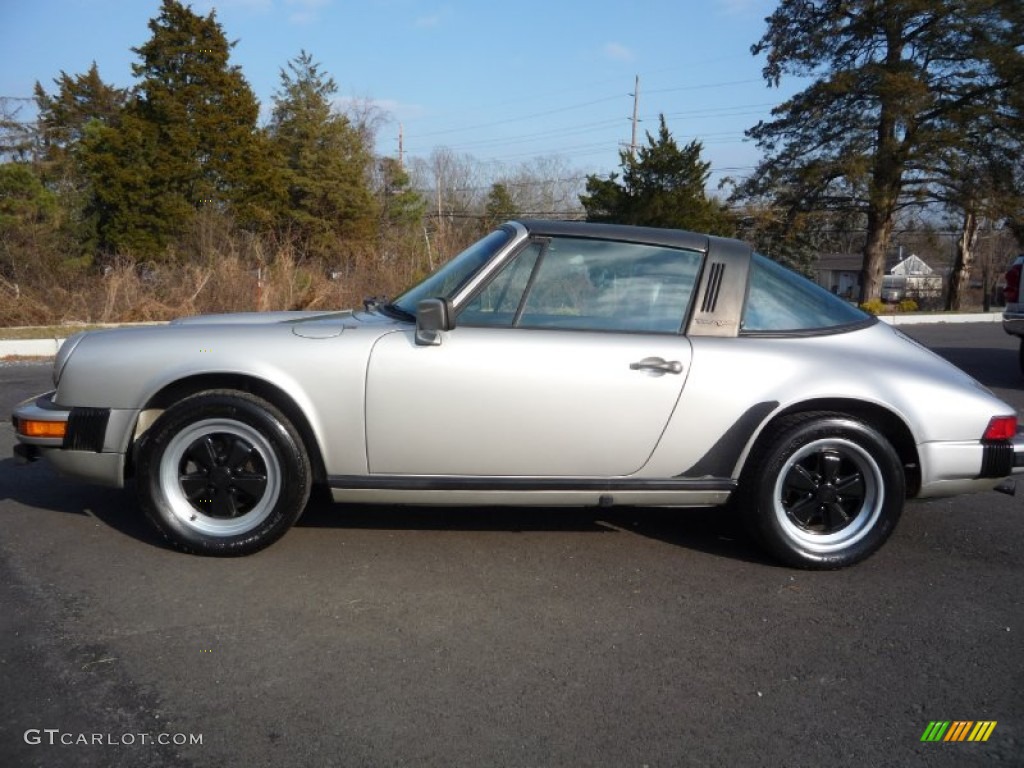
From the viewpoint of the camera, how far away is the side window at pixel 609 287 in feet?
12.2

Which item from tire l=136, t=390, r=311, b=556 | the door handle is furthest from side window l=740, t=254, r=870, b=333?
tire l=136, t=390, r=311, b=556

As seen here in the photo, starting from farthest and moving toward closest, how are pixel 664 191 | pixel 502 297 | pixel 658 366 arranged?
pixel 664 191, pixel 502 297, pixel 658 366

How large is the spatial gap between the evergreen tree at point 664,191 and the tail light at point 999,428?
1632 cm

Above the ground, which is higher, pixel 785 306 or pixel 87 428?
pixel 785 306

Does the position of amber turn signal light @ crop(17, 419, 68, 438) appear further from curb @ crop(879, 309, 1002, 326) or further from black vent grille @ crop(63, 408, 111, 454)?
curb @ crop(879, 309, 1002, 326)

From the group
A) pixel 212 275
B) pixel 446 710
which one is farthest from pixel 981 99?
pixel 446 710

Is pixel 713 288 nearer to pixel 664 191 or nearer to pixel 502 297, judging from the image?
pixel 502 297

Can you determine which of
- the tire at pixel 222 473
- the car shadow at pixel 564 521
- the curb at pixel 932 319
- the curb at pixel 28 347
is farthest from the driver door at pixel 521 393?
the curb at pixel 932 319

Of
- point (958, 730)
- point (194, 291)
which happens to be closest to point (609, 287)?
point (958, 730)

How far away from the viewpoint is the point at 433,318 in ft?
11.4

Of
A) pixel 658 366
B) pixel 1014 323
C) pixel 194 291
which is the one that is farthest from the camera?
pixel 194 291

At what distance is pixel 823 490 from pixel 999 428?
86cm

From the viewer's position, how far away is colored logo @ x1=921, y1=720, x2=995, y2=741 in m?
2.42

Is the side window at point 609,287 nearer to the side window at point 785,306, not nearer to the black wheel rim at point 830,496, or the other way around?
the side window at point 785,306
